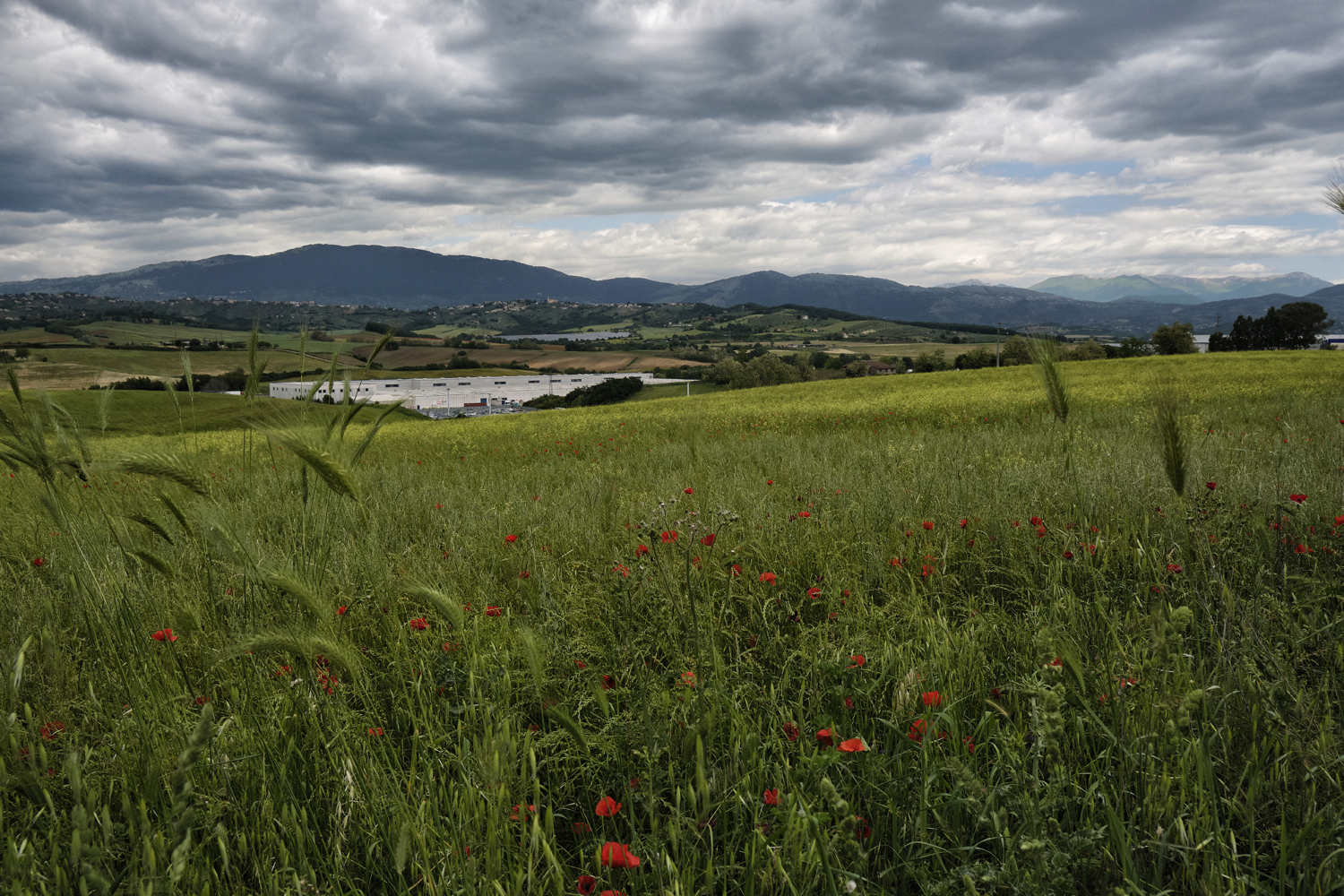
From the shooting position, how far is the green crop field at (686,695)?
1.54 m

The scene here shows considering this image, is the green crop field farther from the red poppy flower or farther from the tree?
the tree

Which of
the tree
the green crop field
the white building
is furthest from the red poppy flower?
the tree

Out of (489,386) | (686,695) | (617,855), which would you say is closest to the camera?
(617,855)

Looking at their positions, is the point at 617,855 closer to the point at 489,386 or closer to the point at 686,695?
the point at 686,695

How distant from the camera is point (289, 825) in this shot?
70.4 inches

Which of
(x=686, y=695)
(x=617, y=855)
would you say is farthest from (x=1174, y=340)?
(x=617, y=855)

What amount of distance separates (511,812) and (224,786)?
96 centimetres

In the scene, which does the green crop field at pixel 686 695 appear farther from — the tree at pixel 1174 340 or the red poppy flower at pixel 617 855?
the tree at pixel 1174 340

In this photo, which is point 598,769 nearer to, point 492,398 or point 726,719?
point 726,719

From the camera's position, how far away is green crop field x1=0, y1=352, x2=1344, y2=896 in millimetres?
1543

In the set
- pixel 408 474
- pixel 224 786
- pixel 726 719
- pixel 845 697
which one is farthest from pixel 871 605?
pixel 408 474

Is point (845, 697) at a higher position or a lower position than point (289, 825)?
higher

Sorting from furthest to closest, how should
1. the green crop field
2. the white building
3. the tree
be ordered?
the white building < the tree < the green crop field

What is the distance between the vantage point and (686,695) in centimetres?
211
